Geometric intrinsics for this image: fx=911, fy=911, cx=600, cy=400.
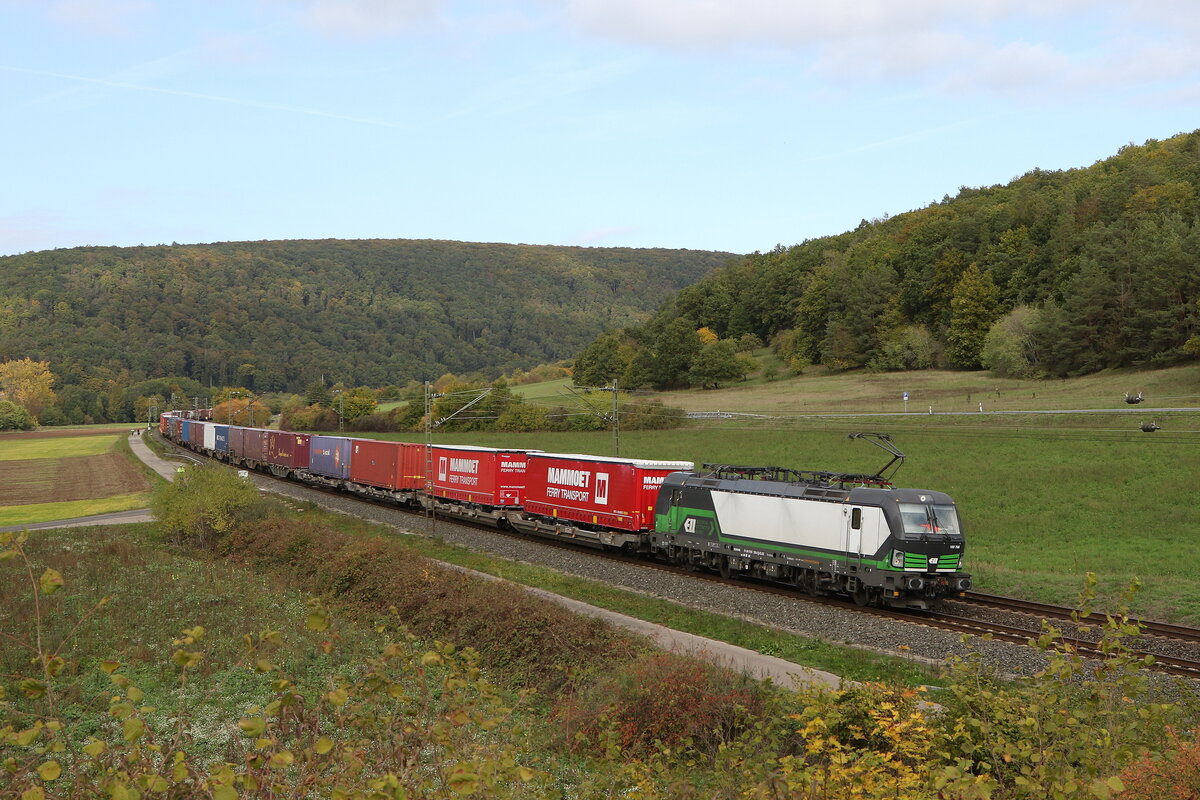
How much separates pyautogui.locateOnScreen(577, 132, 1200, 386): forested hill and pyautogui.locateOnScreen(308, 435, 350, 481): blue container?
4810 centimetres

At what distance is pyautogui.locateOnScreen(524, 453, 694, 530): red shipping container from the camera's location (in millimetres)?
32531

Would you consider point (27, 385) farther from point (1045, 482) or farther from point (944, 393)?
point (1045, 482)

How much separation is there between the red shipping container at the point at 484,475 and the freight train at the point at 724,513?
56 millimetres

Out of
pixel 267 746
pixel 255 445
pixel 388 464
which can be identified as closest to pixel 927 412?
pixel 388 464

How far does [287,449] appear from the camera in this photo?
6475cm

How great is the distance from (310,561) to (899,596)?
706 inches

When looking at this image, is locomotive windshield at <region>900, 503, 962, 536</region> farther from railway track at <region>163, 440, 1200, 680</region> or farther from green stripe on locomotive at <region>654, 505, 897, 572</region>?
railway track at <region>163, 440, 1200, 680</region>

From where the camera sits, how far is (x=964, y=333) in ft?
273

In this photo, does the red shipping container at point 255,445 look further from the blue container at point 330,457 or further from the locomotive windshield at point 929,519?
the locomotive windshield at point 929,519

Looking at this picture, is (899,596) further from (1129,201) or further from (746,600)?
(1129,201)

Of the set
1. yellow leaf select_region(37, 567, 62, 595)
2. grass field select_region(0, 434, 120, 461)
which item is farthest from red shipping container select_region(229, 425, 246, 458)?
yellow leaf select_region(37, 567, 62, 595)

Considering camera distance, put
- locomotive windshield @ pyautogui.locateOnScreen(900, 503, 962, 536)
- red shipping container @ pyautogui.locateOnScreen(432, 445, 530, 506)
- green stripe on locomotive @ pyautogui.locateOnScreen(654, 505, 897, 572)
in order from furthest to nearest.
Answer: red shipping container @ pyautogui.locateOnScreen(432, 445, 530, 506) → green stripe on locomotive @ pyautogui.locateOnScreen(654, 505, 897, 572) → locomotive windshield @ pyautogui.locateOnScreen(900, 503, 962, 536)

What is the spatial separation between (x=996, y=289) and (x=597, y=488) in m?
63.8

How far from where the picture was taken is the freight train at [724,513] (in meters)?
23.7
